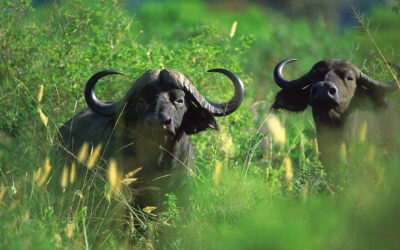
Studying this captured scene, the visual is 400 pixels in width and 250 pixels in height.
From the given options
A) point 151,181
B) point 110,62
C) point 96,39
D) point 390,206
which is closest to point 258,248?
point 390,206

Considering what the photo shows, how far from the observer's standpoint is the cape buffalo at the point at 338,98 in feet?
17.2

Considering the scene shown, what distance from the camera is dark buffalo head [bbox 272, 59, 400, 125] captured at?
5.24 m

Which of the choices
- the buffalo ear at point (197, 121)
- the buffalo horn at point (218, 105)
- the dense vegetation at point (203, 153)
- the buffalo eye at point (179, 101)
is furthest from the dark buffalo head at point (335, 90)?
the buffalo eye at point (179, 101)

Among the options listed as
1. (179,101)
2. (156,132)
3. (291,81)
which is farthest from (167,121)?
(291,81)

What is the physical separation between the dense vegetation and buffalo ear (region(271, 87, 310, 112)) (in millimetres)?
175

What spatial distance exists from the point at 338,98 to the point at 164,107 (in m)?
1.86

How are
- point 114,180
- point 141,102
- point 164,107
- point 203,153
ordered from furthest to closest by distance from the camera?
point 203,153, point 141,102, point 164,107, point 114,180

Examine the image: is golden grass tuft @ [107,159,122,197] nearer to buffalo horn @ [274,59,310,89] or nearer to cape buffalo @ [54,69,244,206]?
cape buffalo @ [54,69,244,206]

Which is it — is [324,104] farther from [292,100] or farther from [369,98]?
[292,100]

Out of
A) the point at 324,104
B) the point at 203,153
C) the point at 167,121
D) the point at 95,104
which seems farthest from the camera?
the point at 203,153

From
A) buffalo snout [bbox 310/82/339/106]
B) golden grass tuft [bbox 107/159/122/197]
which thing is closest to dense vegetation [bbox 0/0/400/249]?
golden grass tuft [bbox 107/159/122/197]

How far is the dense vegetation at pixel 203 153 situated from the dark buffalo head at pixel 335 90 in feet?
0.54

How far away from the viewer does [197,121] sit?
15.3 ft

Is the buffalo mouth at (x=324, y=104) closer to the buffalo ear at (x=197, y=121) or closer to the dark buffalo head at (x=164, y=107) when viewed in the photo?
the dark buffalo head at (x=164, y=107)
